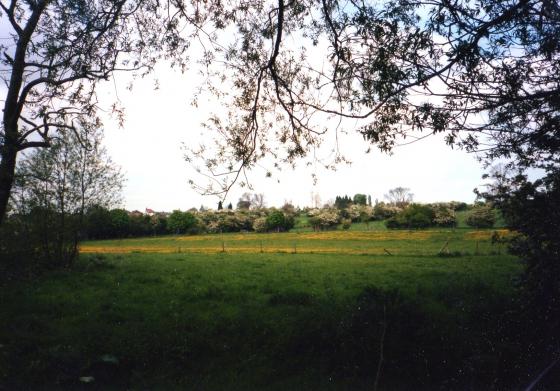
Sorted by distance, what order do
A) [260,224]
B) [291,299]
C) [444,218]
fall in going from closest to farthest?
[291,299], [444,218], [260,224]

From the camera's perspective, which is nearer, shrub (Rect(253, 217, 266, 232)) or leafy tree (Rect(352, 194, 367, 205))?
shrub (Rect(253, 217, 266, 232))

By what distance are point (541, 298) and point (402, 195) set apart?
122 metres

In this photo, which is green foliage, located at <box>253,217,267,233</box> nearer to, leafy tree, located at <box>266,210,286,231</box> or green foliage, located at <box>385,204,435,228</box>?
leafy tree, located at <box>266,210,286,231</box>

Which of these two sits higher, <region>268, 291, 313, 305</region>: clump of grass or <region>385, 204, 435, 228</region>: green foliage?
<region>385, 204, 435, 228</region>: green foliage

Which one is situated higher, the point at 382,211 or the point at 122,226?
the point at 382,211

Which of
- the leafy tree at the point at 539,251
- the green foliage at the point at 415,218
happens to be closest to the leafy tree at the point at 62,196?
the leafy tree at the point at 539,251

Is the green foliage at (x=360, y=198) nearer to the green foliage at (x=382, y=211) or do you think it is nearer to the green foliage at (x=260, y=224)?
the green foliage at (x=382, y=211)

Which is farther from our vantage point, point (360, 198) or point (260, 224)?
point (360, 198)

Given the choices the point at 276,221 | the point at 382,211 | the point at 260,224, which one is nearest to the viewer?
the point at 260,224

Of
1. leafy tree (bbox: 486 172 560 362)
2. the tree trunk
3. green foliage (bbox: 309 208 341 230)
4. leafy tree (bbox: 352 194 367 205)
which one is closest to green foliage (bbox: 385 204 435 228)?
green foliage (bbox: 309 208 341 230)

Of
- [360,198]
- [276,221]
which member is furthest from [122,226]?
[360,198]

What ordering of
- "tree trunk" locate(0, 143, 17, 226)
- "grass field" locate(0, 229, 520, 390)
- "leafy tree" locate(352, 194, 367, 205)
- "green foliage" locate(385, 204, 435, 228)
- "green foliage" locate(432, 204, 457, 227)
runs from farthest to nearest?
1. "leafy tree" locate(352, 194, 367, 205)
2. "green foliage" locate(432, 204, 457, 227)
3. "green foliage" locate(385, 204, 435, 228)
4. "tree trunk" locate(0, 143, 17, 226)
5. "grass field" locate(0, 229, 520, 390)

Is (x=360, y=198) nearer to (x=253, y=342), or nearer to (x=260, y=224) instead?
(x=260, y=224)

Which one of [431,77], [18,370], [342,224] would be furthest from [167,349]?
[342,224]
